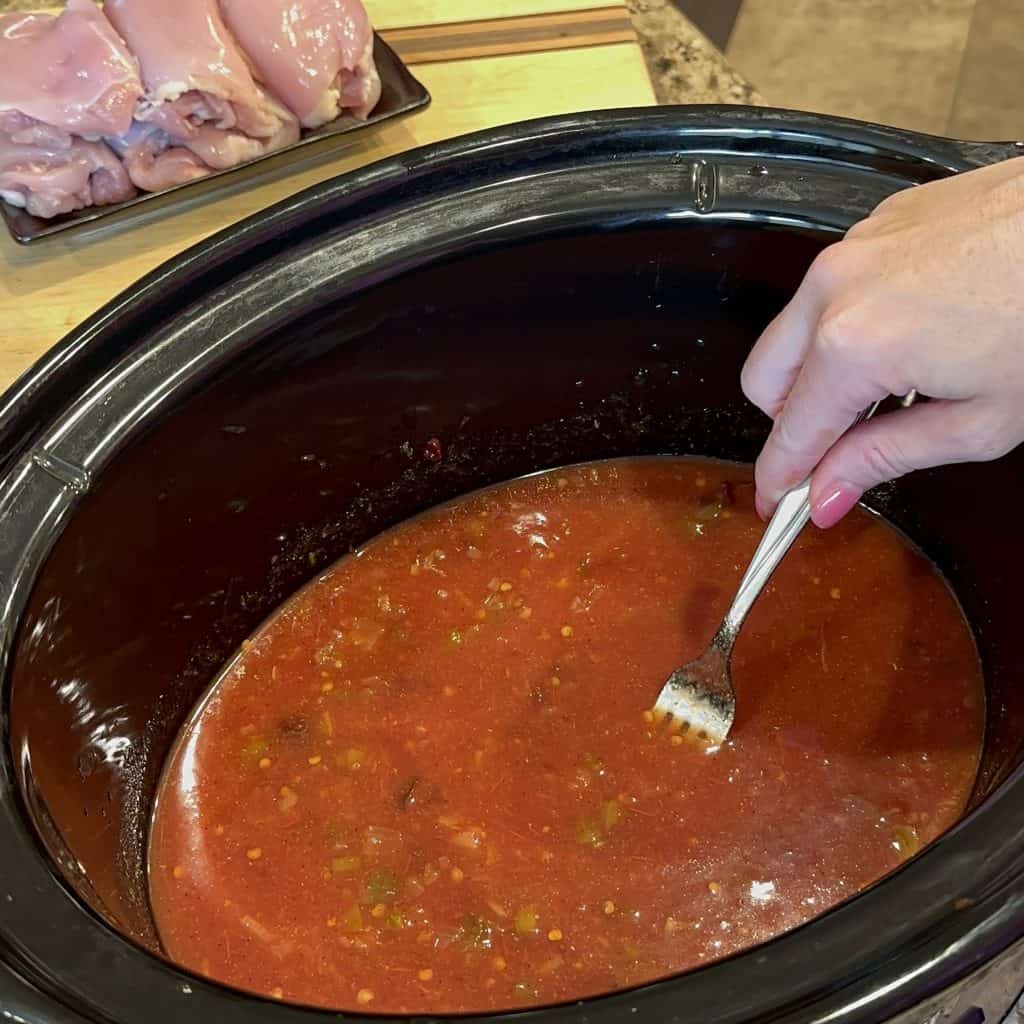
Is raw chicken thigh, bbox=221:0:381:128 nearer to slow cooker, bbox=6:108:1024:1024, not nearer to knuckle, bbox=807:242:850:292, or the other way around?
slow cooker, bbox=6:108:1024:1024

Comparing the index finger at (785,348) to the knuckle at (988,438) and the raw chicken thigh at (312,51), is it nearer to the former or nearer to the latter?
the knuckle at (988,438)

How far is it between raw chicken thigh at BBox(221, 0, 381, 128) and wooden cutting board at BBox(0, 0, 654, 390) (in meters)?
0.06

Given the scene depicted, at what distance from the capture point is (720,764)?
121cm

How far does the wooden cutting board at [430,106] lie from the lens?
4.95 ft

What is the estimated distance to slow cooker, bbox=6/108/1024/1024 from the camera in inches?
42.1

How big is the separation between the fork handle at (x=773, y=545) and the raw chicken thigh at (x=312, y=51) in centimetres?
86

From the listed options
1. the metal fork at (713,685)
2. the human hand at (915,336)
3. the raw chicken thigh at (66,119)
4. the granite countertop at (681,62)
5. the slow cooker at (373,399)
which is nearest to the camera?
the human hand at (915,336)

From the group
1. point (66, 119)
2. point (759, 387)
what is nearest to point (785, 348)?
point (759, 387)

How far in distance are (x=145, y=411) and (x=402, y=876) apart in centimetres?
52

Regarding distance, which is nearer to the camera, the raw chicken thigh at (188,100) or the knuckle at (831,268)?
the knuckle at (831,268)

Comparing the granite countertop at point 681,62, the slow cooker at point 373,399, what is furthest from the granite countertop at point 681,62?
the slow cooker at point 373,399

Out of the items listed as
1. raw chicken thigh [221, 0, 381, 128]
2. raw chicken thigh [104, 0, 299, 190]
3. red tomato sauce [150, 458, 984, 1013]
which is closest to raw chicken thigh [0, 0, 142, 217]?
raw chicken thigh [104, 0, 299, 190]

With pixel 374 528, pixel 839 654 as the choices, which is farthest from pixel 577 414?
pixel 839 654

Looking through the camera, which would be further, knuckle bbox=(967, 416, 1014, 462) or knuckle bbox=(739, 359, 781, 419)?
knuckle bbox=(739, 359, 781, 419)
